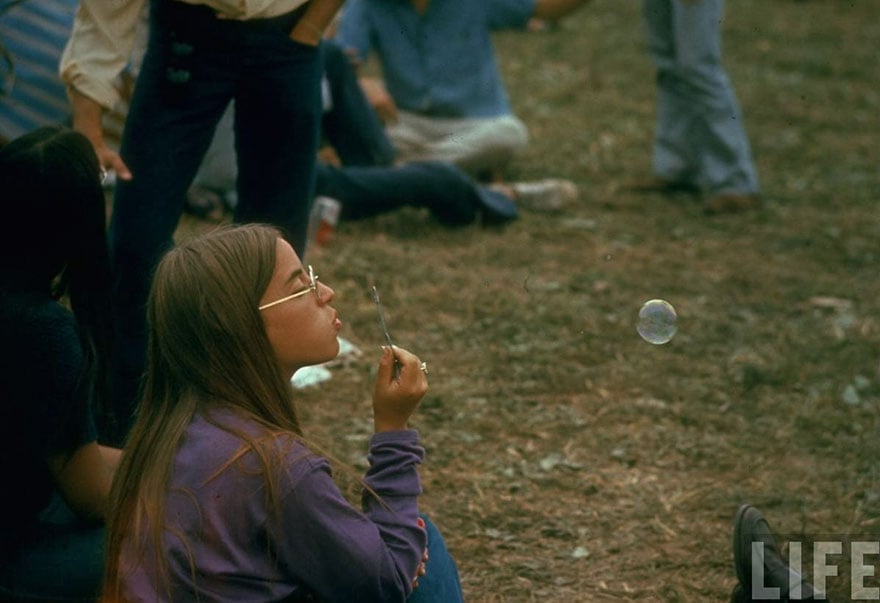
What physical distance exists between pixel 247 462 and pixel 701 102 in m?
4.75

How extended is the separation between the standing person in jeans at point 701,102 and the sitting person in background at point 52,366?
4.08 meters

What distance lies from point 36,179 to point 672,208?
4307mm

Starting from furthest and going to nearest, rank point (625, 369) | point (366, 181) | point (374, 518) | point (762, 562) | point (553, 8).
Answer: point (553, 8) → point (366, 181) → point (625, 369) → point (762, 562) → point (374, 518)

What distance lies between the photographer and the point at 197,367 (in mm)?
2230

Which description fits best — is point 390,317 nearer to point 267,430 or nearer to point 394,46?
point 394,46

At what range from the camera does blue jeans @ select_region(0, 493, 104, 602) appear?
8.62 ft

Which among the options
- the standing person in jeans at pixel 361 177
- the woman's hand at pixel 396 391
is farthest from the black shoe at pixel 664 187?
the woman's hand at pixel 396 391

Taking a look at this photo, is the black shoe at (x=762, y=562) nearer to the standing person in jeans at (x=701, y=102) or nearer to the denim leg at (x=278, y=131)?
the denim leg at (x=278, y=131)

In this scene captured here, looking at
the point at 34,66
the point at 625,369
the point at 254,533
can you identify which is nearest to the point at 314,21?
the point at 254,533

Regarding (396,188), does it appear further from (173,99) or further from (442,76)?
(173,99)

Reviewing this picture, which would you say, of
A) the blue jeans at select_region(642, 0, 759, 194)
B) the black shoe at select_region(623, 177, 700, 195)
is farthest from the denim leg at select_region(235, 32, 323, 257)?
the black shoe at select_region(623, 177, 700, 195)

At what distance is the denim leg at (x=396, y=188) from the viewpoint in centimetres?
579

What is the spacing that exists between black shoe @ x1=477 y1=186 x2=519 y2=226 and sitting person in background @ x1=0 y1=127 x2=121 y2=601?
10.7ft

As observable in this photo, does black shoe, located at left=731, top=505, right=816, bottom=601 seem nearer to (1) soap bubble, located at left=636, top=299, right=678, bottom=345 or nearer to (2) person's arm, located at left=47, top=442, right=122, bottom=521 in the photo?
(1) soap bubble, located at left=636, top=299, right=678, bottom=345
